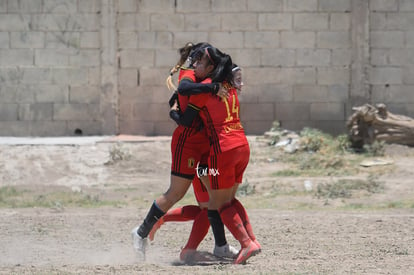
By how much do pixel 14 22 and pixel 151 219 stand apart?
8126 mm

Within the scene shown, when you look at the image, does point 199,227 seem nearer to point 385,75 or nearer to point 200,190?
point 200,190

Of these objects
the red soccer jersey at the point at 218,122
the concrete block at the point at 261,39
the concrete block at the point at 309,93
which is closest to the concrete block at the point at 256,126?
the concrete block at the point at 309,93

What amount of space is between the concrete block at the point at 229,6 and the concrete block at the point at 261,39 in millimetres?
438

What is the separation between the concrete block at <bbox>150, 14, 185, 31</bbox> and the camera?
13.2 m

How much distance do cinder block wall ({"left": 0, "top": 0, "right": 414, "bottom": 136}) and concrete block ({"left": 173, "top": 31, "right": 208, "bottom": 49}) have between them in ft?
0.06

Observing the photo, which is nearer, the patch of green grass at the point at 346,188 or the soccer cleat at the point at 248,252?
the soccer cleat at the point at 248,252

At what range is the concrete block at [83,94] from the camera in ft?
43.8

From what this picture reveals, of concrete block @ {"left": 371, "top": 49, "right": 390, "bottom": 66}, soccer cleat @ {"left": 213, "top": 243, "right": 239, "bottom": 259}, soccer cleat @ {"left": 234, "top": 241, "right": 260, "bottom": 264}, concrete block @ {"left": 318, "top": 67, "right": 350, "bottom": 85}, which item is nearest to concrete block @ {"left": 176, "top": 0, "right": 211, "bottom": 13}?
concrete block @ {"left": 318, "top": 67, "right": 350, "bottom": 85}

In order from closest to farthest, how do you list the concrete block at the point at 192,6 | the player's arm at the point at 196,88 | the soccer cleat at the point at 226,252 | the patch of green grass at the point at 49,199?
the player's arm at the point at 196,88 < the soccer cleat at the point at 226,252 < the patch of green grass at the point at 49,199 < the concrete block at the point at 192,6

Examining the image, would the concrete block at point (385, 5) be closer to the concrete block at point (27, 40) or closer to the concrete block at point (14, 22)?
the concrete block at point (27, 40)

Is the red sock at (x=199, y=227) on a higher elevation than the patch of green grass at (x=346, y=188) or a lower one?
higher

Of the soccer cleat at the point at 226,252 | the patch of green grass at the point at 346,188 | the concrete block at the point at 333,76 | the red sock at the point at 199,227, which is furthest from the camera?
the concrete block at the point at 333,76

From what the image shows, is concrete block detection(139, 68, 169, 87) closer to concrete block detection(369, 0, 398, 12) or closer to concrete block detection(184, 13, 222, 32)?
concrete block detection(184, 13, 222, 32)

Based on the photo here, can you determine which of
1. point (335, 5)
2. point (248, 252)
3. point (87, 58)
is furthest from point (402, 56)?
point (248, 252)
